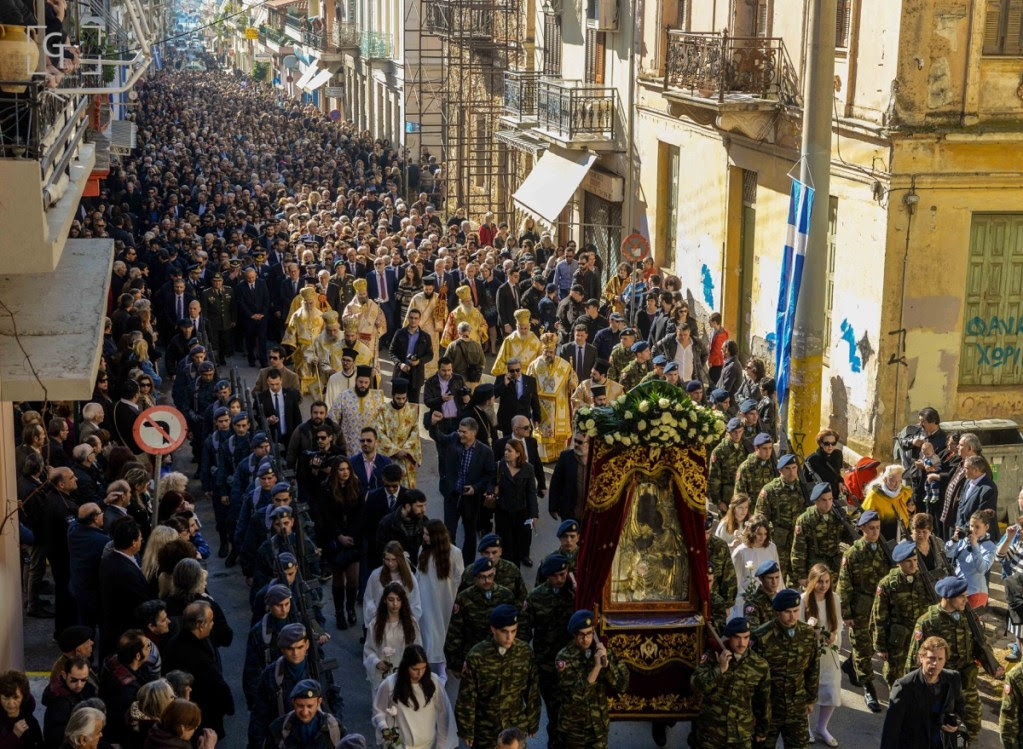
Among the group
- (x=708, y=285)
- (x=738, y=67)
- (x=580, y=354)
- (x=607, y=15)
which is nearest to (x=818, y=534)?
(x=580, y=354)

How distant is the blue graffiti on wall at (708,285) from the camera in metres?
22.0

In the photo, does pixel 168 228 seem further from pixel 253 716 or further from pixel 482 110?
pixel 253 716

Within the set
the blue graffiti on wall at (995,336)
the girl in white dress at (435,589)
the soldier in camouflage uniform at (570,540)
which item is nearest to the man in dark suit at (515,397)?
the girl in white dress at (435,589)

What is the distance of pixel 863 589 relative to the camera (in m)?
10.8

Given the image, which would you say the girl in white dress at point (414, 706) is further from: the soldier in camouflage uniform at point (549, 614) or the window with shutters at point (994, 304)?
the window with shutters at point (994, 304)

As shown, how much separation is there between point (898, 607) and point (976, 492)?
7.97 feet

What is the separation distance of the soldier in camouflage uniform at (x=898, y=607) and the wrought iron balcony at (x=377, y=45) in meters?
42.2

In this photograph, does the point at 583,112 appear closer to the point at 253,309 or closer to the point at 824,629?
the point at 253,309

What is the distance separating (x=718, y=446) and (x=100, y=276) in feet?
18.8

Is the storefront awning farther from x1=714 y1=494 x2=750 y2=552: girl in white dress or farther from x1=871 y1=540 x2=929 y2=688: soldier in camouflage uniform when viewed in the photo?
x1=871 y1=540 x2=929 y2=688: soldier in camouflage uniform

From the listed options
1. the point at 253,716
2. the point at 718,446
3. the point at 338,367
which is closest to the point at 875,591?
the point at 718,446

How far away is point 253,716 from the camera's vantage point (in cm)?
871

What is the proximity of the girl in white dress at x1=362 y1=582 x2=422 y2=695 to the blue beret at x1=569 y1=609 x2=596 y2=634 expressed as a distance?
1.24 meters

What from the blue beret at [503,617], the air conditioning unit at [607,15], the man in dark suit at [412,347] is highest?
the air conditioning unit at [607,15]
